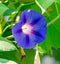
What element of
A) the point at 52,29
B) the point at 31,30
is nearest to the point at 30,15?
the point at 31,30

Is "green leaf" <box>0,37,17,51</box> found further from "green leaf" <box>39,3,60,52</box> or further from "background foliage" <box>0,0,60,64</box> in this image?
"green leaf" <box>39,3,60,52</box>

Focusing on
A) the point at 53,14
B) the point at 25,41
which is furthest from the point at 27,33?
the point at 53,14

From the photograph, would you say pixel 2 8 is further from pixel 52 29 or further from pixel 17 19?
pixel 52 29

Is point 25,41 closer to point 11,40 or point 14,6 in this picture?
point 11,40

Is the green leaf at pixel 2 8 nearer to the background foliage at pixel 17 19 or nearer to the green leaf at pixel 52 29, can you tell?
the background foliage at pixel 17 19

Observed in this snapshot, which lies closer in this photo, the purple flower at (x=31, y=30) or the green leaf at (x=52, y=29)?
the purple flower at (x=31, y=30)

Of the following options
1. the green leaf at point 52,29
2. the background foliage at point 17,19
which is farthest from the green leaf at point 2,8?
the green leaf at point 52,29

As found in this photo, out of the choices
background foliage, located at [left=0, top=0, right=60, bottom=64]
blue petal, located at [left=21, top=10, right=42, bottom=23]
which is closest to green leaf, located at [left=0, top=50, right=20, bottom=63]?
background foliage, located at [left=0, top=0, right=60, bottom=64]
